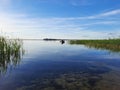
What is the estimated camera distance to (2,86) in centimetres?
762

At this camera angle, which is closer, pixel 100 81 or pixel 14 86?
pixel 14 86

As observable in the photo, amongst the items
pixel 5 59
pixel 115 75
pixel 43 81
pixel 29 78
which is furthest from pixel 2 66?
pixel 115 75

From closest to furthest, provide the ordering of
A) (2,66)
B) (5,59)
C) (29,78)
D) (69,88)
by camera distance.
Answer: (69,88) < (29,78) < (2,66) < (5,59)

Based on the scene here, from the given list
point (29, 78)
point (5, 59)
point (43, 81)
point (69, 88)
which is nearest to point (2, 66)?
point (5, 59)

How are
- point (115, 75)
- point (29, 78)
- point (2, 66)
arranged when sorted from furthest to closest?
point (2, 66) < point (115, 75) < point (29, 78)

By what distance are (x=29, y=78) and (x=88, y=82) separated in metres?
2.85

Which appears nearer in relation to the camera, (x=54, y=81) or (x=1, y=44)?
(x=54, y=81)

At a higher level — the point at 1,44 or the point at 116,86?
the point at 1,44

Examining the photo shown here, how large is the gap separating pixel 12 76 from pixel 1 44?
5.24 m

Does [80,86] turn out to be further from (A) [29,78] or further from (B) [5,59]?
(B) [5,59]

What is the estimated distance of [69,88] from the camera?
7.48m

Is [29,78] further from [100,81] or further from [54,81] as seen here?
[100,81]

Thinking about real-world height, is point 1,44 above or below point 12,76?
above

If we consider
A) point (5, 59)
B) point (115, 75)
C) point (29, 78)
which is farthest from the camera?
point (5, 59)
